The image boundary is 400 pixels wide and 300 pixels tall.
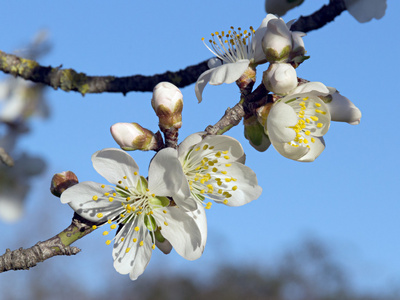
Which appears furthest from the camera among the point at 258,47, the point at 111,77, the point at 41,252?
the point at 111,77

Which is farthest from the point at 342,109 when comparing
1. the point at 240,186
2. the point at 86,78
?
the point at 86,78

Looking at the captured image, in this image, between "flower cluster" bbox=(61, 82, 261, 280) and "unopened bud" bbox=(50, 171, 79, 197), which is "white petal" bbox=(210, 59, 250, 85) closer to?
"flower cluster" bbox=(61, 82, 261, 280)

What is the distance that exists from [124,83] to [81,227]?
0.95m

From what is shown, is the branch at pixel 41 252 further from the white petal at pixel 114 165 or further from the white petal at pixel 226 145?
the white petal at pixel 226 145

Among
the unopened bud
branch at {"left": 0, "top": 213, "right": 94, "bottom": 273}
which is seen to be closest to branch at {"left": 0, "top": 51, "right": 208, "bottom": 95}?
the unopened bud

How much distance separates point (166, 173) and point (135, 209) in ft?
0.54

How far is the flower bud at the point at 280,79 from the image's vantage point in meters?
1.21

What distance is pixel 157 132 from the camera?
1.29 metres

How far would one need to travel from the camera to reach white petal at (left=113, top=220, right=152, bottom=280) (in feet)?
4.43

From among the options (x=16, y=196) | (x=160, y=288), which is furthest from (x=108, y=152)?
(x=160, y=288)

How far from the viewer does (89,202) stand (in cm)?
127

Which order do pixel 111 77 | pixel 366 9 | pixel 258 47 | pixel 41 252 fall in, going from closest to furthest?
pixel 41 252 → pixel 258 47 → pixel 366 9 → pixel 111 77

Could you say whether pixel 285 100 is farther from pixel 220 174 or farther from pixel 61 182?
pixel 61 182

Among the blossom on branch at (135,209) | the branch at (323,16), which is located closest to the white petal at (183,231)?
the blossom on branch at (135,209)
